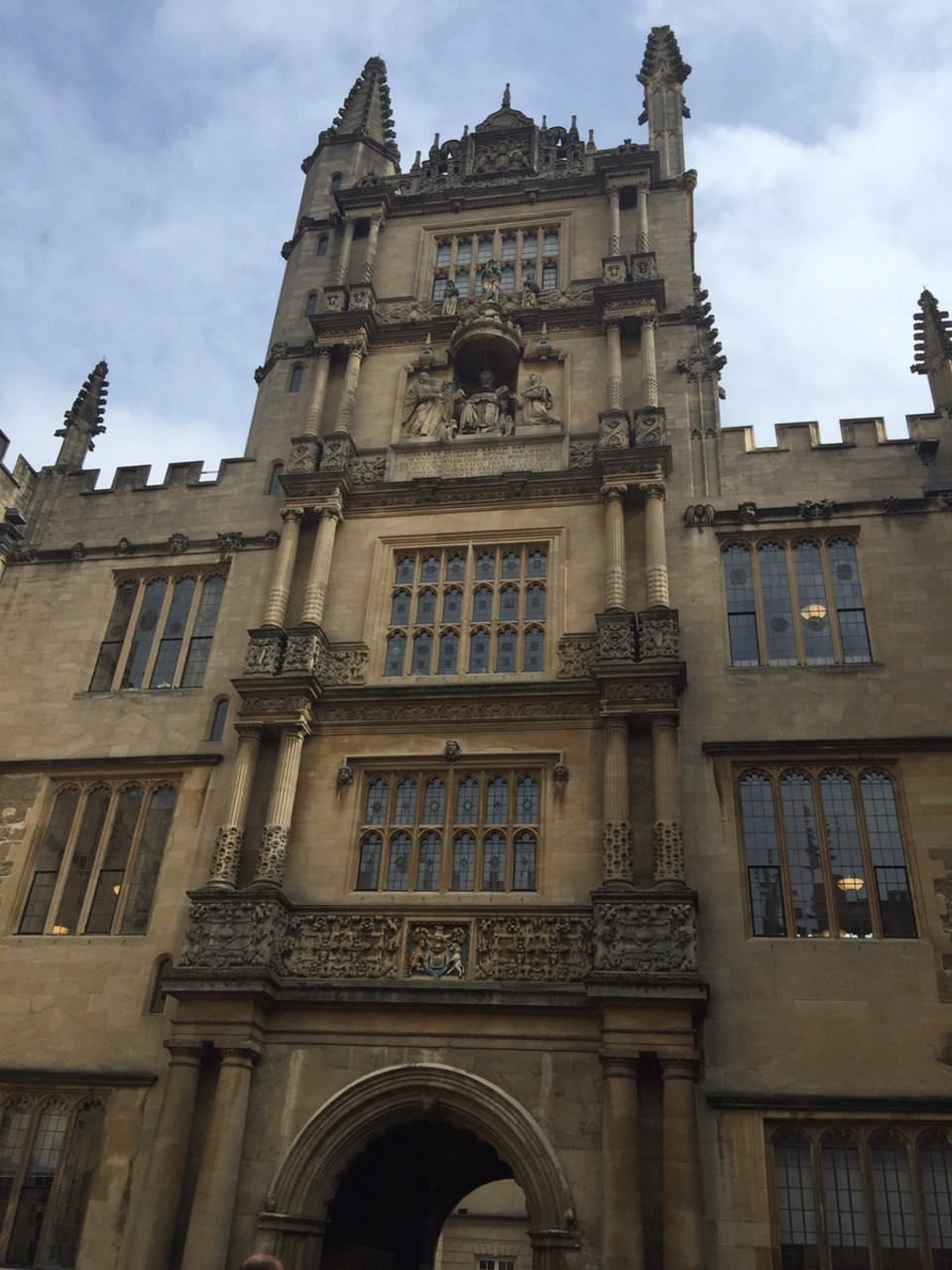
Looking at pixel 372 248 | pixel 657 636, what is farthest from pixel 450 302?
pixel 657 636

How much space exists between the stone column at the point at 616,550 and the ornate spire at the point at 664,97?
33.6 feet

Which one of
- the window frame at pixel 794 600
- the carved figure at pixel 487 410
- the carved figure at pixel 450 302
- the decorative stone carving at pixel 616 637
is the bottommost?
the decorative stone carving at pixel 616 637

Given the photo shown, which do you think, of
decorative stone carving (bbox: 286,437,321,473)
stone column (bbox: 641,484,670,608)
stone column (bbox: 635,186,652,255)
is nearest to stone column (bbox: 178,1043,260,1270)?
stone column (bbox: 641,484,670,608)

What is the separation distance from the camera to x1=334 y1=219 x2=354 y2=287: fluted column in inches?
981

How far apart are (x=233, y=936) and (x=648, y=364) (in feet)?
44.0

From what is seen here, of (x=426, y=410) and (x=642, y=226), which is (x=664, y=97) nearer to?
(x=642, y=226)

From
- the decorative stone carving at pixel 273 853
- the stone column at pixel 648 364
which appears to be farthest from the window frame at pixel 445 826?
the stone column at pixel 648 364

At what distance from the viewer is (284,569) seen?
20188 mm

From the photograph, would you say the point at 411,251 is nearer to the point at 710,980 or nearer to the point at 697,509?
the point at 697,509

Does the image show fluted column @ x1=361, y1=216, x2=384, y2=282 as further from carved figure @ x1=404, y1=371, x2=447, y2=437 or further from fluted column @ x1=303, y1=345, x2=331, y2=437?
carved figure @ x1=404, y1=371, x2=447, y2=437

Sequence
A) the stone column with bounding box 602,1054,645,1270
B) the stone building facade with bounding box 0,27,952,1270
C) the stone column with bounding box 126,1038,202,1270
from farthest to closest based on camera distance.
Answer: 1. the stone building facade with bounding box 0,27,952,1270
2. the stone column with bounding box 126,1038,202,1270
3. the stone column with bounding box 602,1054,645,1270

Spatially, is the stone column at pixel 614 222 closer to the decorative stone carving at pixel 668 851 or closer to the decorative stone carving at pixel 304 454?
the decorative stone carving at pixel 304 454

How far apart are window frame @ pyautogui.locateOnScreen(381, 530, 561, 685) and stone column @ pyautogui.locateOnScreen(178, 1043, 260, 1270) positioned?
22.2ft

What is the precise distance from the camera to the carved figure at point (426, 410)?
22.2 meters
